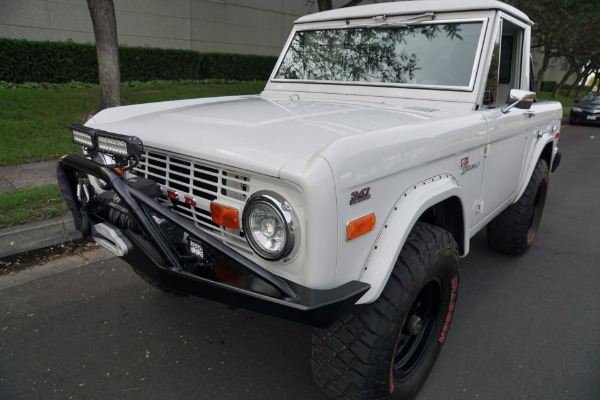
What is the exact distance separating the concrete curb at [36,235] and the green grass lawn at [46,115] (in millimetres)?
2564

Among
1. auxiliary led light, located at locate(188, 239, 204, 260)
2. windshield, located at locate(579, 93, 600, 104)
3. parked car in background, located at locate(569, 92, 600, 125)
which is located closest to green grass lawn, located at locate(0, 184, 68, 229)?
auxiliary led light, located at locate(188, 239, 204, 260)

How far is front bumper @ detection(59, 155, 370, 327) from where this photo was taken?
5.60 ft

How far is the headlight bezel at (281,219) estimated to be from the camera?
5.65ft

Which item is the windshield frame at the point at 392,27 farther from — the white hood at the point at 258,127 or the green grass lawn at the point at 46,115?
the green grass lawn at the point at 46,115

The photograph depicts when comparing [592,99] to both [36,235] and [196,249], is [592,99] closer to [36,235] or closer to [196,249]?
[36,235]

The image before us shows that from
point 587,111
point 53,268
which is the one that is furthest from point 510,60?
point 587,111

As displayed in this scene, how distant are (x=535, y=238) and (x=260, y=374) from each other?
368cm


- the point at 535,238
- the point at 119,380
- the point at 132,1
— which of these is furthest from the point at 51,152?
the point at 132,1

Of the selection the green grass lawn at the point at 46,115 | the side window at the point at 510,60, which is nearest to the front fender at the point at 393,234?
the side window at the point at 510,60

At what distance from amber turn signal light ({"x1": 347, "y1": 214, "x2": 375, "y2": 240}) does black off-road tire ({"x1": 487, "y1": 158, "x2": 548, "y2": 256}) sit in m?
2.60

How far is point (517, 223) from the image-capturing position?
3953 mm

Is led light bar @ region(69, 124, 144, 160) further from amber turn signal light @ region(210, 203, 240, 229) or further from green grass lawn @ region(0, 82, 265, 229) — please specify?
green grass lawn @ region(0, 82, 265, 229)

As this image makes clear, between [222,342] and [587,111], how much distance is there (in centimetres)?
1819

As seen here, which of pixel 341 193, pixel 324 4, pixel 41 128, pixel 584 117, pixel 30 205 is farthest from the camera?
pixel 584 117
